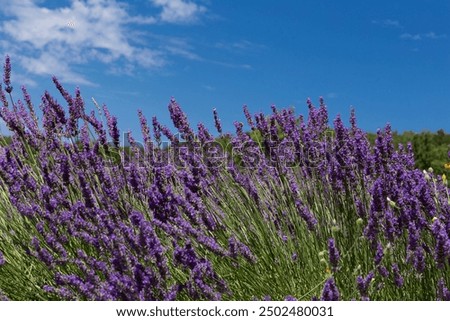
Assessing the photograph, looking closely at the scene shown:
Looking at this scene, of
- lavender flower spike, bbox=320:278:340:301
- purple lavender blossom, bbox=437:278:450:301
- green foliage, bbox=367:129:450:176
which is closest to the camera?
lavender flower spike, bbox=320:278:340:301

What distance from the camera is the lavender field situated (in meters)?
2.58

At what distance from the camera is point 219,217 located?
385cm

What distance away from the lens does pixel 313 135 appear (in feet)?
12.9

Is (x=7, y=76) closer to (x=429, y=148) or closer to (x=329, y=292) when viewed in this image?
(x=329, y=292)

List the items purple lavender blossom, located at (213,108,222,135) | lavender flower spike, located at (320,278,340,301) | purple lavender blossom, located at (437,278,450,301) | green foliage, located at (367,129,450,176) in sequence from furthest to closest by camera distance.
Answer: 1. green foliage, located at (367,129,450,176)
2. purple lavender blossom, located at (213,108,222,135)
3. purple lavender blossom, located at (437,278,450,301)
4. lavender flower spike, located at (320,278,340,301)

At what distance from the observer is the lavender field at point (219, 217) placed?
2.58 meters

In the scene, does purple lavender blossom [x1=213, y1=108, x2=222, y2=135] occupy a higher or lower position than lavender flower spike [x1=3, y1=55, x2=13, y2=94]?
lower

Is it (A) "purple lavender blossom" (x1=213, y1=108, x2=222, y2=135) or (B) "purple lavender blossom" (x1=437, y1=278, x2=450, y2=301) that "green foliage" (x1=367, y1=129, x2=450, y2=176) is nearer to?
(A) "purple lavender blossom" (x1=213, y1=108, x2=222, y2=135)

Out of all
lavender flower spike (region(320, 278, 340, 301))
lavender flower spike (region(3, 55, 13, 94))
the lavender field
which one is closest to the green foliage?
the lavender field

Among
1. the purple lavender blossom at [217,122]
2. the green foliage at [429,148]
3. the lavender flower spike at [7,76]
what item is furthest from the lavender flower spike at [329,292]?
the green foliage at [429,148]

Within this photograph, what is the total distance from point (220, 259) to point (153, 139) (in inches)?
46.1

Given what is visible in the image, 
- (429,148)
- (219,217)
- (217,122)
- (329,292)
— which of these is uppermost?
(429,148)

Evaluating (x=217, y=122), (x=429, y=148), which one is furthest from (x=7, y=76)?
(x=429, y=148)
